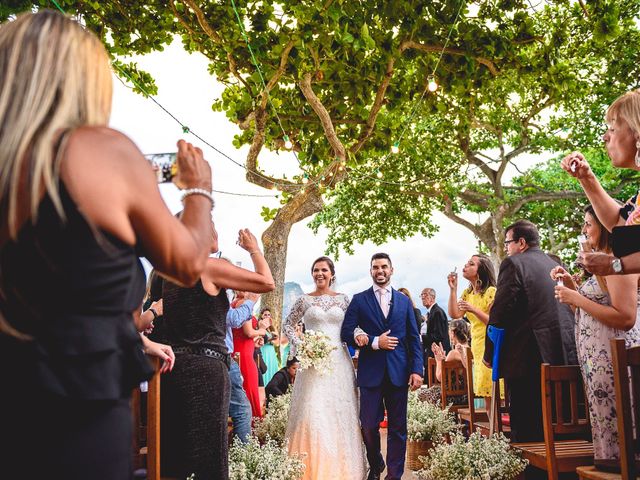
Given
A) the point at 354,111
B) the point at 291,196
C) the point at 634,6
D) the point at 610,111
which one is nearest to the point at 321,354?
the point at 610,111

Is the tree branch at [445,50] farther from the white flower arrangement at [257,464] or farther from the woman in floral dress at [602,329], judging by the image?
the white flower arrangement at [257,464]

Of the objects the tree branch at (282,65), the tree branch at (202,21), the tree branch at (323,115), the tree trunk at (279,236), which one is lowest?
the tree trunk at (279,236)

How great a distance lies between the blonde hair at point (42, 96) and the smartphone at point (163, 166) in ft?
0.61

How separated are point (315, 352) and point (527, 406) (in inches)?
82.7

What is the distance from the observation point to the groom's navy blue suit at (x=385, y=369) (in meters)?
6.27

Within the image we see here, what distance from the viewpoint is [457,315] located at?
23.9 feet

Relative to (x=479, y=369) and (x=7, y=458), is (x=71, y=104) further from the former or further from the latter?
(x=479, y=369)

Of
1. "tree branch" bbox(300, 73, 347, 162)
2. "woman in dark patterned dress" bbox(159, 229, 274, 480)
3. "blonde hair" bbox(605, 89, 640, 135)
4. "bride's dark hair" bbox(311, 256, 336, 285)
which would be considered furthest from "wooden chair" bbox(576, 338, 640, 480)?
"tree branch" bbox(300, 73, 347, 162)

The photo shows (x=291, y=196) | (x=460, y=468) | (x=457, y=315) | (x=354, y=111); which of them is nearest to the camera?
(x=460, y=468)

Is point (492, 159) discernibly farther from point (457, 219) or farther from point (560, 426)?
point (560, 426)

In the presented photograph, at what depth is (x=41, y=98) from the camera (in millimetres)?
1309

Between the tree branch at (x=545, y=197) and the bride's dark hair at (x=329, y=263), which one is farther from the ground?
the tree branch at (x=545, y=197)

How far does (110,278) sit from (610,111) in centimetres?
260

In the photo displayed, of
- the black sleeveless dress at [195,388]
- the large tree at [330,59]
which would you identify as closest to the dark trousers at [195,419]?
the black sleeveless dress at [195,388]
